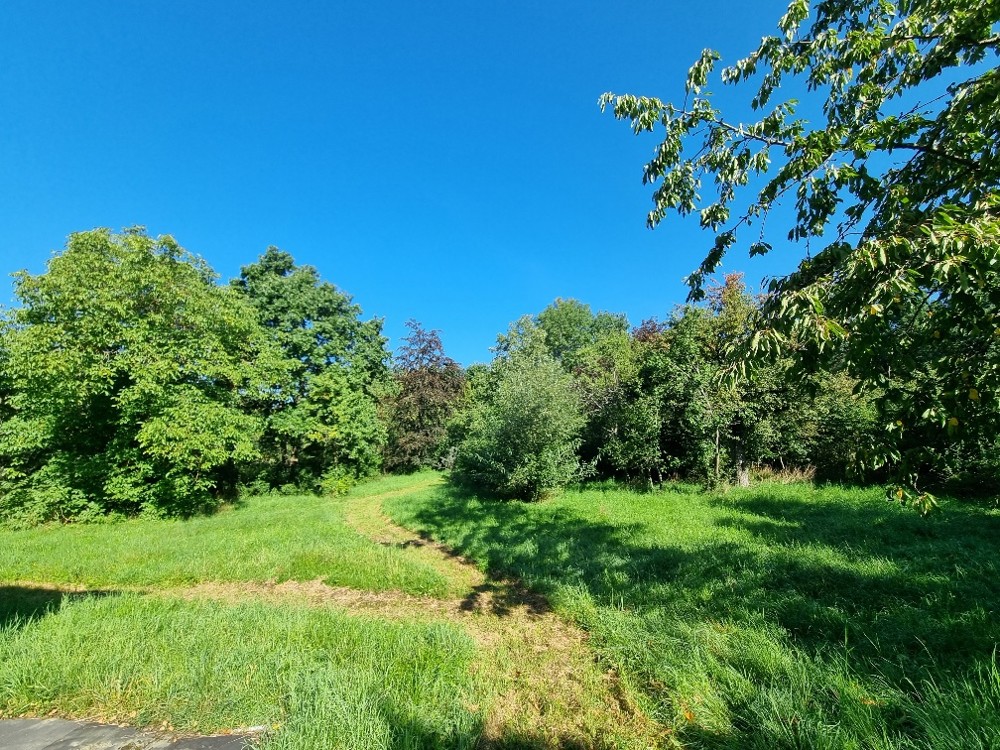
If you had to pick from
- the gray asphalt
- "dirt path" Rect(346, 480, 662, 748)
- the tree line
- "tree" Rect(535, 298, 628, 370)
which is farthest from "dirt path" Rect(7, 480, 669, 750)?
"tree" Rect(535, 298, 628, 370)

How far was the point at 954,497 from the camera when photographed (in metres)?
9.78

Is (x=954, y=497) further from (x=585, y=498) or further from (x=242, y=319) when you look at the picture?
(x=242, y=319)

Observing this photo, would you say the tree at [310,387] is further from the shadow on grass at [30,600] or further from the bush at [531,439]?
the shadow on grass at [30,600]

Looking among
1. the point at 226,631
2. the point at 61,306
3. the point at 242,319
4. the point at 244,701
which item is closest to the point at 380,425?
the point at 242,319

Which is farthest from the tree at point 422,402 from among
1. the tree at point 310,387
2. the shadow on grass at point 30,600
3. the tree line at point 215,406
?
the shadow on grass at point 30,600

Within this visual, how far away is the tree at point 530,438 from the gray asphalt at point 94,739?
11.2m

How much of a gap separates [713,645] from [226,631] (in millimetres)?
5120

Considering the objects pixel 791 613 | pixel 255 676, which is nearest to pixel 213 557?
pixel 255 676

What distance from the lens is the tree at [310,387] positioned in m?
19.8

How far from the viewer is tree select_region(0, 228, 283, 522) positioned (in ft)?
40.0

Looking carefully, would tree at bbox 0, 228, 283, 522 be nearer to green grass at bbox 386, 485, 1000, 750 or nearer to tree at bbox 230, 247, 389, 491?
tree at bbox 230, 247, 389, 491

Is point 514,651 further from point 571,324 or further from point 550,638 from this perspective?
point 571,324

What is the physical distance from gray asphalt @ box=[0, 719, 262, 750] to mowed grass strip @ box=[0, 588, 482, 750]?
0.13 m

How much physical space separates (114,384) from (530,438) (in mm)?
14434
